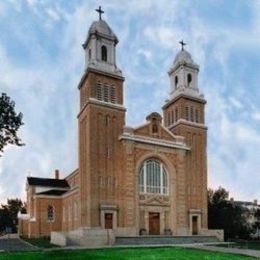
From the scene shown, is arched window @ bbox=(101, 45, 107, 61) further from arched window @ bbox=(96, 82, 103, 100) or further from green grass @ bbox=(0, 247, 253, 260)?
green grass @ bbox=(0, 247, 253, 260)

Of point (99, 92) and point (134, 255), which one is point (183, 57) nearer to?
point (99, 92)

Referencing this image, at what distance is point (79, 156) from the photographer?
163 feet

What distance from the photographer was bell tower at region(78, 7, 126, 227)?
45.4 m

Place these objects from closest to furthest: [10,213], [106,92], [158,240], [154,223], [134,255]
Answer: [134,255] < [158,240] < [106,92] < [154,223] < [10,213]

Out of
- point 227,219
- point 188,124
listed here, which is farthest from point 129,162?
point 227,219

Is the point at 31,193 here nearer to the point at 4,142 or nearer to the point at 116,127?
the point at 116,127

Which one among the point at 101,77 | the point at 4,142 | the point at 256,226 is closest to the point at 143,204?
the point at 101,77

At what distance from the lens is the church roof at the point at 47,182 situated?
228 ft

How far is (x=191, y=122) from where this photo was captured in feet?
180

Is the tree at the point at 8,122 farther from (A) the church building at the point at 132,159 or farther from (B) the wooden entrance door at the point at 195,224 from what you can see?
(B) the wooden entrance door at the point at 195,224

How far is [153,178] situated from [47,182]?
26.7 metres

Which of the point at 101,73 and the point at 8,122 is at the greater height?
the point at 101,73

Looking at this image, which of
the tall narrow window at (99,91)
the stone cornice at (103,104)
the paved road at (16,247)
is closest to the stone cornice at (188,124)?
the stone cornice at (103,104)

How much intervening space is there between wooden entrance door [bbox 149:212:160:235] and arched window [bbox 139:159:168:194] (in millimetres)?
2564
